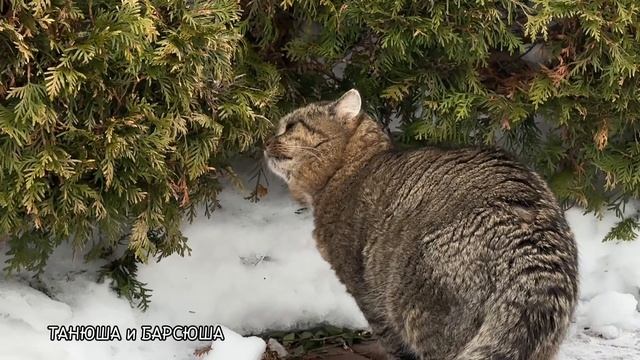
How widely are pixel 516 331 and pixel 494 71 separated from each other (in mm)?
2074

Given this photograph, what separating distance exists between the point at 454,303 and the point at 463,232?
312 millimetres

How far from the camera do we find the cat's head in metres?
4.72

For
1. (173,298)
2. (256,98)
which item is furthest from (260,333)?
(256,98)

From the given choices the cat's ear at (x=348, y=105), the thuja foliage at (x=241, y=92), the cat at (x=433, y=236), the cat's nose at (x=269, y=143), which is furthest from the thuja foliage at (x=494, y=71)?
the cat's nose at (x=269, y=143)

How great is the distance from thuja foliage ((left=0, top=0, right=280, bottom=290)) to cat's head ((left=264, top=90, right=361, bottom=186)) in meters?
0.23

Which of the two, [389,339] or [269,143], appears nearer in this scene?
[389,339]

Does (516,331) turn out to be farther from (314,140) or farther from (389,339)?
(314,140)

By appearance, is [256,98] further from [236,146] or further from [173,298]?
[173,298]

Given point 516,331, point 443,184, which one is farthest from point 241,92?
point 516,331

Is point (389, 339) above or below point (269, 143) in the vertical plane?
below

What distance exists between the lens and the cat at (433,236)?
3.51 metres

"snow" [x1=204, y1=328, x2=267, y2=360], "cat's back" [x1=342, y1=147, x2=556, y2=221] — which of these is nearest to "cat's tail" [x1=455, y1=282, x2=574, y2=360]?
"cat's back" [x1=342, y1=147, x2=556, y2=221]

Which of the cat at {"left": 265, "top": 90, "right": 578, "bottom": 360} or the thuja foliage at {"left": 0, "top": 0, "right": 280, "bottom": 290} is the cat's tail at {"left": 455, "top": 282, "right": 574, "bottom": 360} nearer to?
the cat at {"left": 265, "top": 90, "right": 578, "bottom": 360}

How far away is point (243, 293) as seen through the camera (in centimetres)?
498
